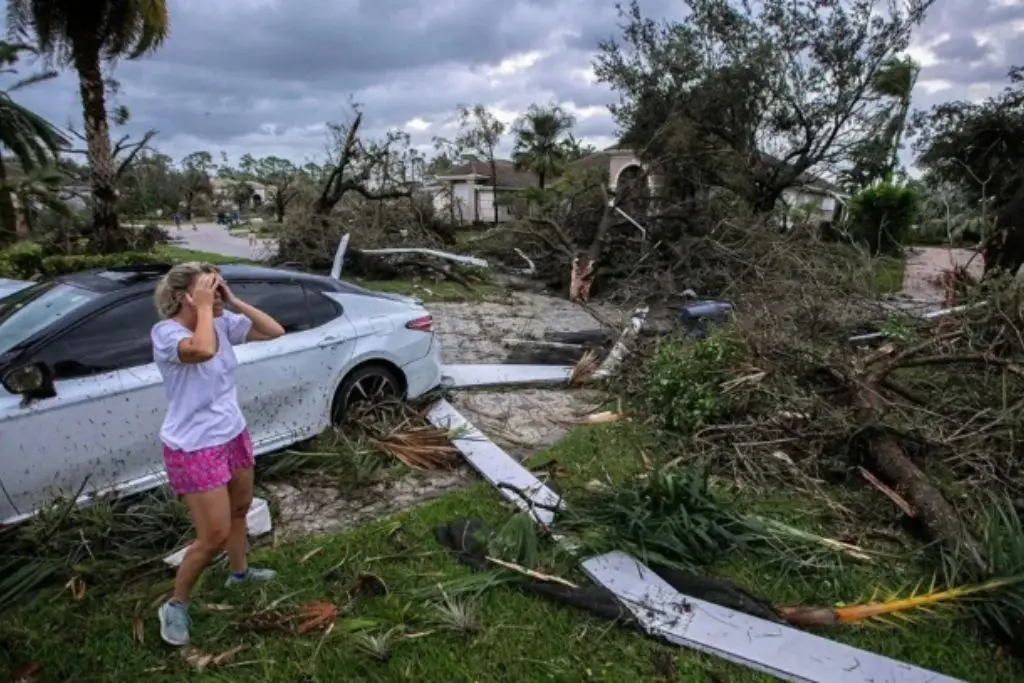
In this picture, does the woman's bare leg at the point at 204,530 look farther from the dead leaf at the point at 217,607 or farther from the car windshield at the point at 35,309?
the car windshield at the point at 35,309

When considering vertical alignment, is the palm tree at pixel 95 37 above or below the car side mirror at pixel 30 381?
above

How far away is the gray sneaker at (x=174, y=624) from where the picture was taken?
2801 mm

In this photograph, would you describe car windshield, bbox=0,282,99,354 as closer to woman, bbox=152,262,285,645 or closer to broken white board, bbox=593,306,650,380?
woman, bbox=152,262,285,645

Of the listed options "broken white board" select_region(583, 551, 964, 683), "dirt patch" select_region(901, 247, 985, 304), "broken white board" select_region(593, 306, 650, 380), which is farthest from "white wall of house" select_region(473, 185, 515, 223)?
"broken white board" select_region(583, 551, 964, 683)

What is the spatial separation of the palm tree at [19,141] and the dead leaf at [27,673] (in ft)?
62.5

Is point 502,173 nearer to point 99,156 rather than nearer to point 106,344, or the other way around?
point 99,156

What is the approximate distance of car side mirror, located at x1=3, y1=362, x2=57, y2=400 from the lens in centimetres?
328

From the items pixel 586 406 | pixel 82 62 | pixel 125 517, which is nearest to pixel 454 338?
pixel 586 406

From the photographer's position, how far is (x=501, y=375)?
23.0ft

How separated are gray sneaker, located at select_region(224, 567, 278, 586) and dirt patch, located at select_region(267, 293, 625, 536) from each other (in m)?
0.59

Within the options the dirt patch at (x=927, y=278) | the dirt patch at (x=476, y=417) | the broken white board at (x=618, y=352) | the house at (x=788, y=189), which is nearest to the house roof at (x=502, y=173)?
the house at (x=788, y=189)

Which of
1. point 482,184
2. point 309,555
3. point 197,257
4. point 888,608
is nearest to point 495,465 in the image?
point 309,555

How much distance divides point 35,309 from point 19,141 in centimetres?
2079

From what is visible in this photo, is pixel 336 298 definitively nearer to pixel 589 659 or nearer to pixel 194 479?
pixel 194 479
